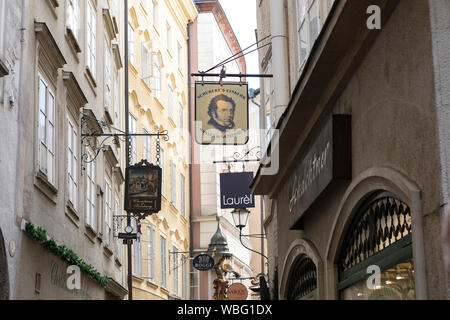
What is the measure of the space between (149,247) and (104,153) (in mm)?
8095

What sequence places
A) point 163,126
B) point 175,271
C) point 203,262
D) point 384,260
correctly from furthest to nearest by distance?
point 175,271 → point 163,126 → point 203,262 → point 384,260

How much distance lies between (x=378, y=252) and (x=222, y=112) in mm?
6696

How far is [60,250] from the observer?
12.9 m

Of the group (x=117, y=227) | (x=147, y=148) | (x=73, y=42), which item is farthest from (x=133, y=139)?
(x=73, y=42)

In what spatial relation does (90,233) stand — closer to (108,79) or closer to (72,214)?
(72,214)

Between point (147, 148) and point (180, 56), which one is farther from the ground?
point (180, 56)

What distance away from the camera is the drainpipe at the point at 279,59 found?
13.8 metres

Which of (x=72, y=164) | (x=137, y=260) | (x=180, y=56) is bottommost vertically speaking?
(x=137, y=260)

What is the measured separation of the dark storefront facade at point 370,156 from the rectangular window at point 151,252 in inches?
592

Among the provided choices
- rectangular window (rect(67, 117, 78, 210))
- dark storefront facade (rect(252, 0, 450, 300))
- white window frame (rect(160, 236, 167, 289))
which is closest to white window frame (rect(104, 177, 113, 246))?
rectangular window (rect(67, 117, 78, 210))

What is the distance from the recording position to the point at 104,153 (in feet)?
62.6

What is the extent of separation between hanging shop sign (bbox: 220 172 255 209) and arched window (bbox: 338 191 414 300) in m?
11.2

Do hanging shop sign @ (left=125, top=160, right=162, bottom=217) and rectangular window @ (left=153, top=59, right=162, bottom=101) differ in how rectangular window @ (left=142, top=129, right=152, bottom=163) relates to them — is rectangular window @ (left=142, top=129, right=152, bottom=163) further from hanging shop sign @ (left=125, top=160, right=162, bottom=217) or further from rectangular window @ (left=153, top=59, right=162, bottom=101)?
hanging shop sign @ (left=125, top=160, right=162, bottom=217)
